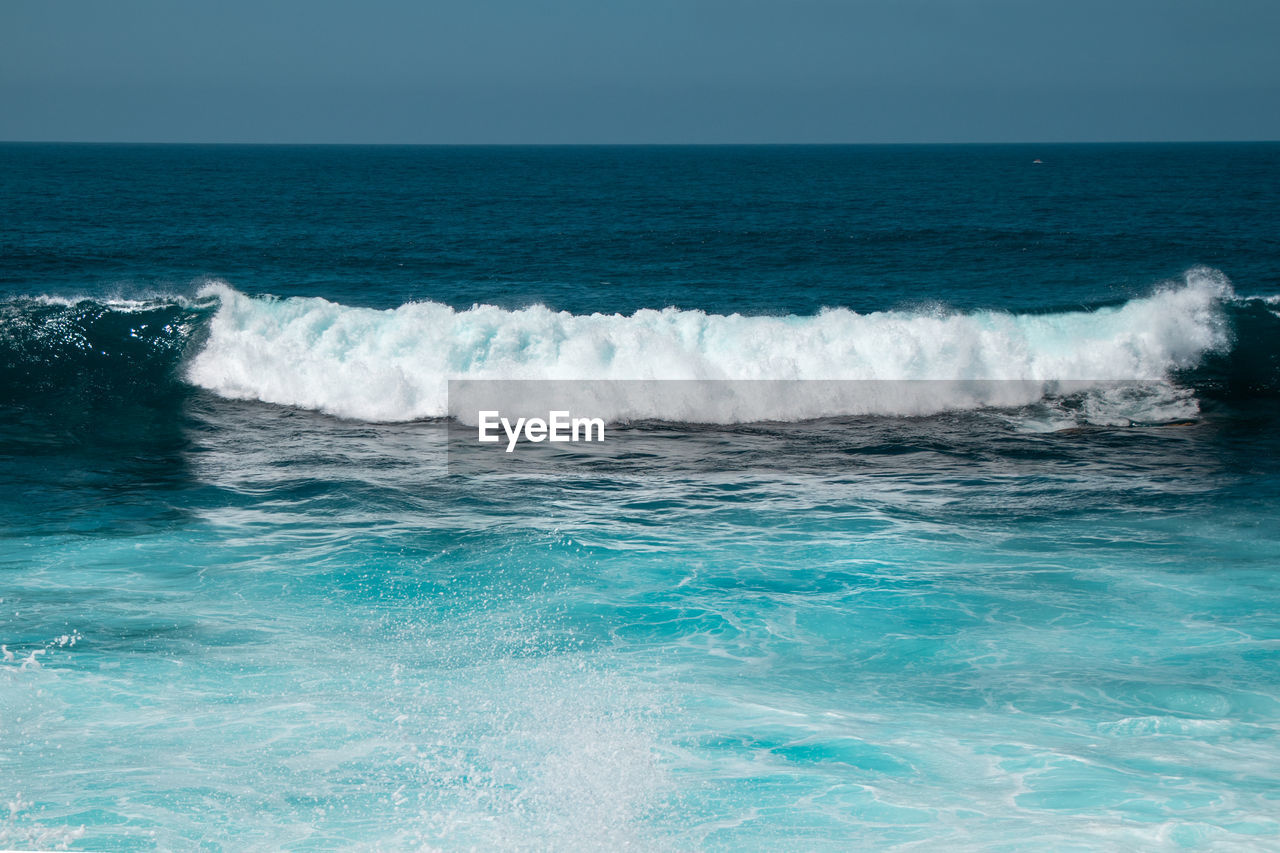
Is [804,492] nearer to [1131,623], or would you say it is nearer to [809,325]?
[1131,623]

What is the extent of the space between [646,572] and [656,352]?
8.23 m

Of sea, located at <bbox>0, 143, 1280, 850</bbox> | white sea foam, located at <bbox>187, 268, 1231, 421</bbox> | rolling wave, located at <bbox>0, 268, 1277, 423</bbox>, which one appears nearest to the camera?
sea, located at <bbox>0, 143, 1280, 850</bbox>

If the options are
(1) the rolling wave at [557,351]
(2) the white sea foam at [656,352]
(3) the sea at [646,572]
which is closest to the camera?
(3) the sea at [646,572]

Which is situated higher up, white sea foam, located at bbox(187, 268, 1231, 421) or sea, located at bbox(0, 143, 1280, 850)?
white sea foam, located at bbox(187, 268, 1231, 421)

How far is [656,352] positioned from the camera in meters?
17.8

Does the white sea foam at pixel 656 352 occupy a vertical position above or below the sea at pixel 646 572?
above

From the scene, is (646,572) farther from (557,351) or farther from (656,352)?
(557,351)

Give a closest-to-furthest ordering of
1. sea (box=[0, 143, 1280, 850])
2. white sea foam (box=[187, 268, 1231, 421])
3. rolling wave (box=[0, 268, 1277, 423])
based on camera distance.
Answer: sea (box=[0, 143, 1280, 850]), white sea foam (box=[187, 268, 1231, 421]), rolling wave (box=[0, 268, 1277, 423])

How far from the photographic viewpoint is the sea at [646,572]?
6340mm

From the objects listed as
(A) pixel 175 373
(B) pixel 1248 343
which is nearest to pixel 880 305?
(B) pixel 1248 343

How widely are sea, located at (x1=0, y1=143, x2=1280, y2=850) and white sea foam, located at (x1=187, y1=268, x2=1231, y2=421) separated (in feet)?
0.29

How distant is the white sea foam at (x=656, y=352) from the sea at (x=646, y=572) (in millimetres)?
87

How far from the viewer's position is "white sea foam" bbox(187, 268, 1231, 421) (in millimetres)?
16969

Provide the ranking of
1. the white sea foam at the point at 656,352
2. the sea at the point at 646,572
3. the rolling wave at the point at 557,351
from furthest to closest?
the rolling wave at the point at 557,351 → the white sea foam at the point at 656,352 → the sea at the point at 646,572
